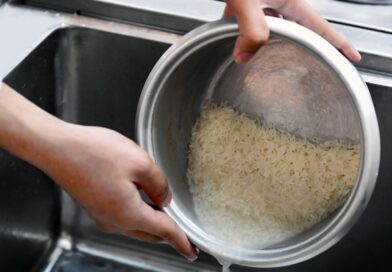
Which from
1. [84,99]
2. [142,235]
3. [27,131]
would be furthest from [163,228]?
[84,99]

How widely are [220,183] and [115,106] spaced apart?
182 millimetres

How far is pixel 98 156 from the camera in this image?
0.49 meters

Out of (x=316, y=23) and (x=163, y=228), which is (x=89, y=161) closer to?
(x=163, y=228)

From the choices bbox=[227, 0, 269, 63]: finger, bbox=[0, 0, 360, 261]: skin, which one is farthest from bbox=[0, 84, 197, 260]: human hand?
bbox=[227, 0, 269, 63]: finger

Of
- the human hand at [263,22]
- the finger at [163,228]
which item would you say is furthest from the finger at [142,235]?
the human hand at [263,22]

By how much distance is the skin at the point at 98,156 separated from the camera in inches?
19.4

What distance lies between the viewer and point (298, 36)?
0.51 m

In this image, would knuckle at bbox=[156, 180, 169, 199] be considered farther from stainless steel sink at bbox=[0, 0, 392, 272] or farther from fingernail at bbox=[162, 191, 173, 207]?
stainless steel sink at bbox=[0, 0, 392, 272]

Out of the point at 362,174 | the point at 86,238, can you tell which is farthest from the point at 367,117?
the point at 86,238

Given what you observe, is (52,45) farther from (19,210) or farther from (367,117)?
(367,117)

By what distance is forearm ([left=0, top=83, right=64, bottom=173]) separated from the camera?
50 cm

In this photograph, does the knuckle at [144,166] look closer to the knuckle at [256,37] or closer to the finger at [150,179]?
the finger at [150,179]

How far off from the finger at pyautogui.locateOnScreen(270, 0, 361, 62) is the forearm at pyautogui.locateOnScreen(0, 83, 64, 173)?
225 millimetres

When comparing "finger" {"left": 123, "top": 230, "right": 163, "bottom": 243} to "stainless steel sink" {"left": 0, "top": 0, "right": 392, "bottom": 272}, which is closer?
"finger" {"left": 123, "top": 230, "right": 163, "bottom": 243}
